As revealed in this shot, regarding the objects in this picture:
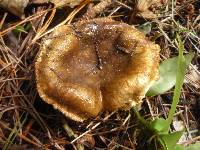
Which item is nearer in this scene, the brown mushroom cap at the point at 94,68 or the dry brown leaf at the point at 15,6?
the brown mushroom cap at the point at 94,68

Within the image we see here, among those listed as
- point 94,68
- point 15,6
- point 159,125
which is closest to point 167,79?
point 159,125

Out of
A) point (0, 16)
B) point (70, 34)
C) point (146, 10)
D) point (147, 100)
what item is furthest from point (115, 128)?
point (0, 16)

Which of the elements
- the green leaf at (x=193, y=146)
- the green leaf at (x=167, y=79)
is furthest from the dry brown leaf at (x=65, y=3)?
the green leaf at (x=193, y=146)

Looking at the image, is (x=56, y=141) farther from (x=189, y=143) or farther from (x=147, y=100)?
(x=189, y=143)

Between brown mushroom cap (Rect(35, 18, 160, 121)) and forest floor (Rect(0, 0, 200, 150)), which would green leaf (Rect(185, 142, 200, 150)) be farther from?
brown mushroom cap (Rect(35, 18, 160, 121))

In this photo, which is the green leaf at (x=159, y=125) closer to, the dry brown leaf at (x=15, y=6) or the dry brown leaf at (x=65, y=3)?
the dry brown leaf at (x=65, y=3)

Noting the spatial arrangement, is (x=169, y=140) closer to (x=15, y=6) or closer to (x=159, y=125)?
(x=159, y=125)

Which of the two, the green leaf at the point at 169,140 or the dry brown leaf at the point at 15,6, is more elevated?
the dry brown leaf at the point at 15,6
